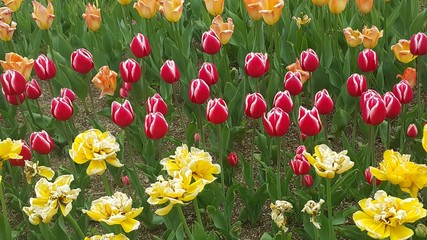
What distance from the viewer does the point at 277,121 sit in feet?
7.22

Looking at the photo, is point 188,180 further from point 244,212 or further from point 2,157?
point 244,212

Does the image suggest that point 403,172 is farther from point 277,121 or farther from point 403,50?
point 403,50

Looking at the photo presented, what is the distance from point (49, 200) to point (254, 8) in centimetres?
150

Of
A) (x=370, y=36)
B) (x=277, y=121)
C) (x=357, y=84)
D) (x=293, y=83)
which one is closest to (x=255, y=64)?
(x=293, y=83)

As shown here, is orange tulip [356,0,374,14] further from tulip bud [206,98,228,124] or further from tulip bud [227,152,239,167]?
tulip bud [206,98,228,124]

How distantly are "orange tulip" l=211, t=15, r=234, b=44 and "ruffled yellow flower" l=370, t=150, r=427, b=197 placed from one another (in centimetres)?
132

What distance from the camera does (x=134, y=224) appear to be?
192 centimetres

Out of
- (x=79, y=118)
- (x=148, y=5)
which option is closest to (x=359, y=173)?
(x=148, y=5)

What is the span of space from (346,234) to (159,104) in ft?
2.68

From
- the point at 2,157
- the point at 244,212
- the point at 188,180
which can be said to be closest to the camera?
the point at 188,180

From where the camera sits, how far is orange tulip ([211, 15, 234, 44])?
3.06 m

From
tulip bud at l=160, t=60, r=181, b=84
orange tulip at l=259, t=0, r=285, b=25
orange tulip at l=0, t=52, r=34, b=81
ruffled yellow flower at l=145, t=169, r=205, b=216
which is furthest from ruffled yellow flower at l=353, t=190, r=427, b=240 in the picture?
orange tulip at l=0, t=52, r=34, b=81

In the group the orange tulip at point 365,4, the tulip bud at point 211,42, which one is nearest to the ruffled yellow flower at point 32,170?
the tulip bud at point 211,42

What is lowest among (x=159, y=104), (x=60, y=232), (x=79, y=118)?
(x=79, y=118)
